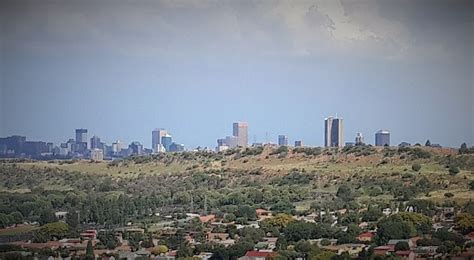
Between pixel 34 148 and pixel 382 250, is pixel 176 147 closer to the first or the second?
pixel 34 148

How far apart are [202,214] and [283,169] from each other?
6.24 feet

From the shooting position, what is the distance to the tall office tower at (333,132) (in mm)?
10727

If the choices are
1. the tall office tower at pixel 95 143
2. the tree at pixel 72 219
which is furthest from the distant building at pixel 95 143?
the tree at pixel 72 219

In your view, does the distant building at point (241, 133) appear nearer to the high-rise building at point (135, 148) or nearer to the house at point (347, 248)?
the high-rise building at point (135, 148)

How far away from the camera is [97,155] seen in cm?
1149

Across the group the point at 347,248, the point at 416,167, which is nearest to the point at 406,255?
the point at 347,248

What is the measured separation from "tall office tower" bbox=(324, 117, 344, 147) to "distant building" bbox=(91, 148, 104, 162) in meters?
2.73

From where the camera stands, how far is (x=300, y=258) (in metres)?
8.07

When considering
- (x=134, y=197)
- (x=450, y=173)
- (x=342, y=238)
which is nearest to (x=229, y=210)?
(x=134, y=197)

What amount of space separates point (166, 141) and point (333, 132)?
2.22 m

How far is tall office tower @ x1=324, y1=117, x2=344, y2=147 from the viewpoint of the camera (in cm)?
1073

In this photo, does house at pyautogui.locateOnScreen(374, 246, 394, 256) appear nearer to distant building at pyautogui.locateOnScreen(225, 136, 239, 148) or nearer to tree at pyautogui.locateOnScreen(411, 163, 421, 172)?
tree at pyautogui.locateOnScreen(411, 163, 421, 172)

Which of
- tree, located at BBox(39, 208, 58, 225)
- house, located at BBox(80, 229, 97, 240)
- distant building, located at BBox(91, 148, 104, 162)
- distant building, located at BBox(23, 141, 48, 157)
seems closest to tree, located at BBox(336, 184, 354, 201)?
house, located at BBox(80, 229, 97, 240)

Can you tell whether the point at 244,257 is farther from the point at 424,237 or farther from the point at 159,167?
the point at 159,167
